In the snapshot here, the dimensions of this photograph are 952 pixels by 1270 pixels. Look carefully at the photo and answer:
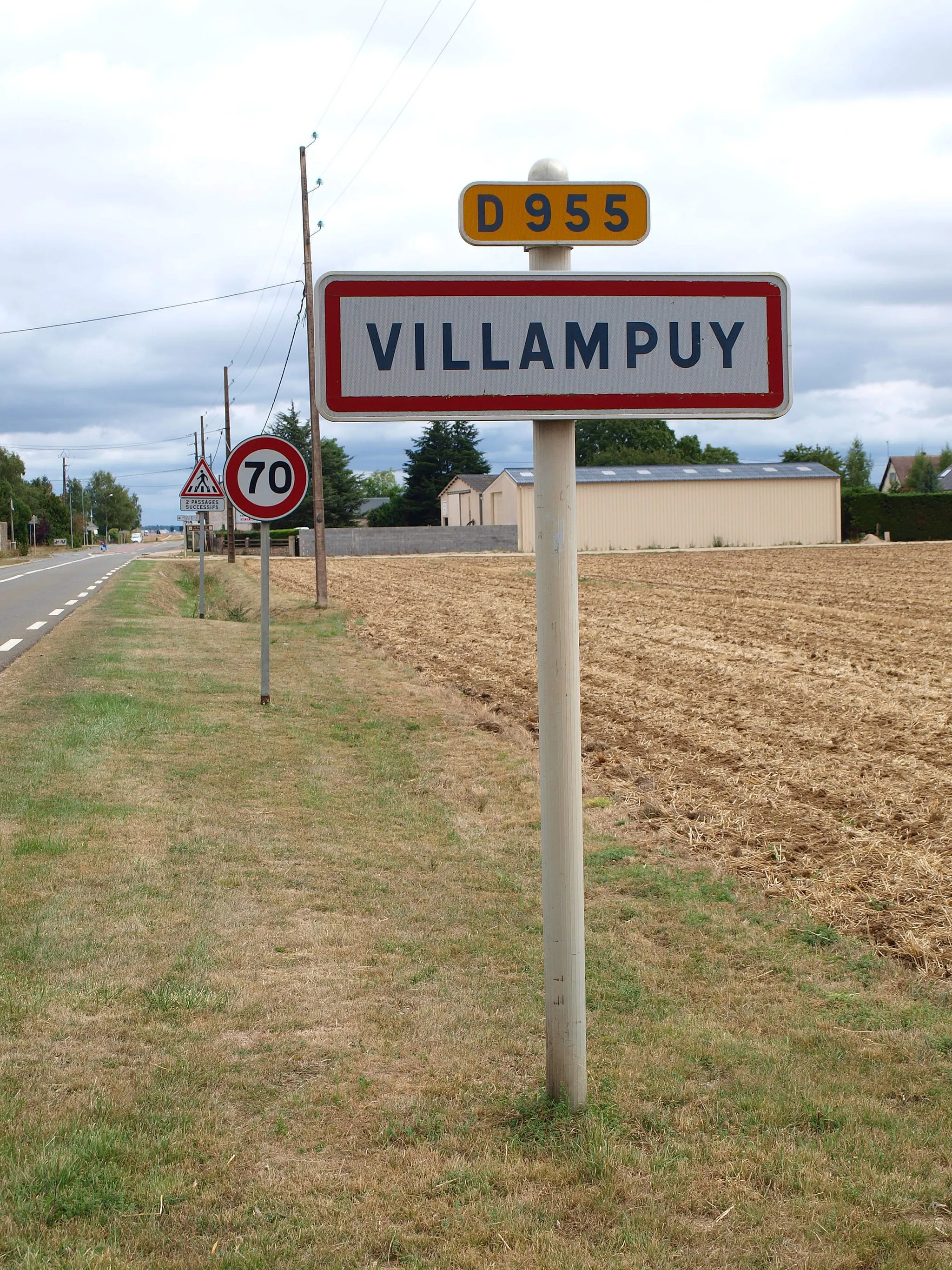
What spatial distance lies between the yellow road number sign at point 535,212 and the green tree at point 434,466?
85843mm

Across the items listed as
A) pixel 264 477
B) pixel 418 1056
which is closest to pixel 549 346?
pixel 418 1056

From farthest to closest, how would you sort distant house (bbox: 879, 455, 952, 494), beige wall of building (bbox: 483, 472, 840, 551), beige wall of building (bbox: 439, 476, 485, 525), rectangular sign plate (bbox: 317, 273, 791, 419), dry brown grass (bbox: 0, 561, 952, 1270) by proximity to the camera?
distant house (bbox: 879, 455, 952, 494), beige wall of building (bbox: 439, 476, 485, 525), beige wall of building (bbox: 483, 472, 840, 551), rectangular sign plate (bbox: 317, 273, 791, 419), dry brown grass (bbox: 0, 561, 952, 1270)

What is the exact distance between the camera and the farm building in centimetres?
6009

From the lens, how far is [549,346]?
127 inches

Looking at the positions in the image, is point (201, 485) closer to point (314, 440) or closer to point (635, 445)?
point (314, 440)

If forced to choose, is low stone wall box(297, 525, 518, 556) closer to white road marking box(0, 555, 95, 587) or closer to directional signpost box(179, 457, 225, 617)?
white road marking box(0, 555, 95, 587)

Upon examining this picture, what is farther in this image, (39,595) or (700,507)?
(700,507)

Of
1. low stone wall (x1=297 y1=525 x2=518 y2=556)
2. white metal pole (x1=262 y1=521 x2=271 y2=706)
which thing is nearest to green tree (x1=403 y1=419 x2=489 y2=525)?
low stone wall (x1=297 y1=525 x2=518 y2=556)

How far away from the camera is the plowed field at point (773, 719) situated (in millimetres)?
5957

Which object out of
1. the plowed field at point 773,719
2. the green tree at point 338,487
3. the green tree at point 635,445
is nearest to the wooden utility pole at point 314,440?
the plowed field at point 773,719

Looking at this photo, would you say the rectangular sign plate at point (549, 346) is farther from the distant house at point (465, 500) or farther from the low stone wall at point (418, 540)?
the distant house at point (465, 500)

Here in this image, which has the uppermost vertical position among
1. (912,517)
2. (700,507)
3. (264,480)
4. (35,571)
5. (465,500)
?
(465,500)

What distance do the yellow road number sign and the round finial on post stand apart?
2 centimetres

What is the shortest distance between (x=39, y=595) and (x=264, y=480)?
66.6ft
